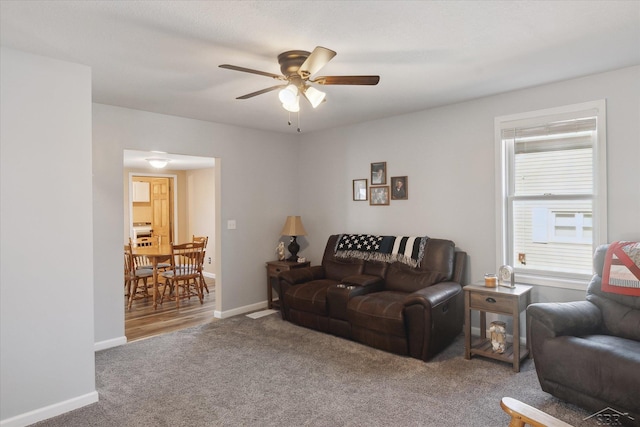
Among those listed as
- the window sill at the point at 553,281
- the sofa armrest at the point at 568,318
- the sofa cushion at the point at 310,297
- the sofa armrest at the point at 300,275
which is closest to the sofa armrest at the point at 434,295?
the window sill at the point at 553,281

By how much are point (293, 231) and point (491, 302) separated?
2793 mm

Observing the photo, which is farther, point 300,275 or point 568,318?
point 300,275

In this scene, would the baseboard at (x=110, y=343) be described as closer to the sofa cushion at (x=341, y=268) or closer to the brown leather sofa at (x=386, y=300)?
the brown leather sofa at (x=386, y=300)

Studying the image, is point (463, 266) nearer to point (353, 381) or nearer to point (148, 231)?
point (353, 381)

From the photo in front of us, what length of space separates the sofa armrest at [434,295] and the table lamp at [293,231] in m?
2.18

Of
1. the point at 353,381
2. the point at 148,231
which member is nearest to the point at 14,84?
the point at 353,381

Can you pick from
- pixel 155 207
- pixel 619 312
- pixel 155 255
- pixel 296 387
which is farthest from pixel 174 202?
pixel 619 312

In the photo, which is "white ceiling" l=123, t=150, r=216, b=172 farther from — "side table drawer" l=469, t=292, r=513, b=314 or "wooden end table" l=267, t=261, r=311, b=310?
"side table drawer" l=469, t=292, r=513, b=314

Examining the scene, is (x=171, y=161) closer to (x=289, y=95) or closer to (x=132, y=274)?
(x=132, y=274)

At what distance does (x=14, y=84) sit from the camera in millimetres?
2580

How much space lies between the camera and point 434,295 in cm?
350

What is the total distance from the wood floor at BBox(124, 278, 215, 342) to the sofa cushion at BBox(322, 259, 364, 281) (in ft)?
5.22

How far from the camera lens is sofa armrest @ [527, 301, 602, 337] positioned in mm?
2701

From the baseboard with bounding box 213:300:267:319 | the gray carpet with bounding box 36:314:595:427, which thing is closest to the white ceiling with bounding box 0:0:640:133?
the gray carpet with bounding box 36:314:595:427
